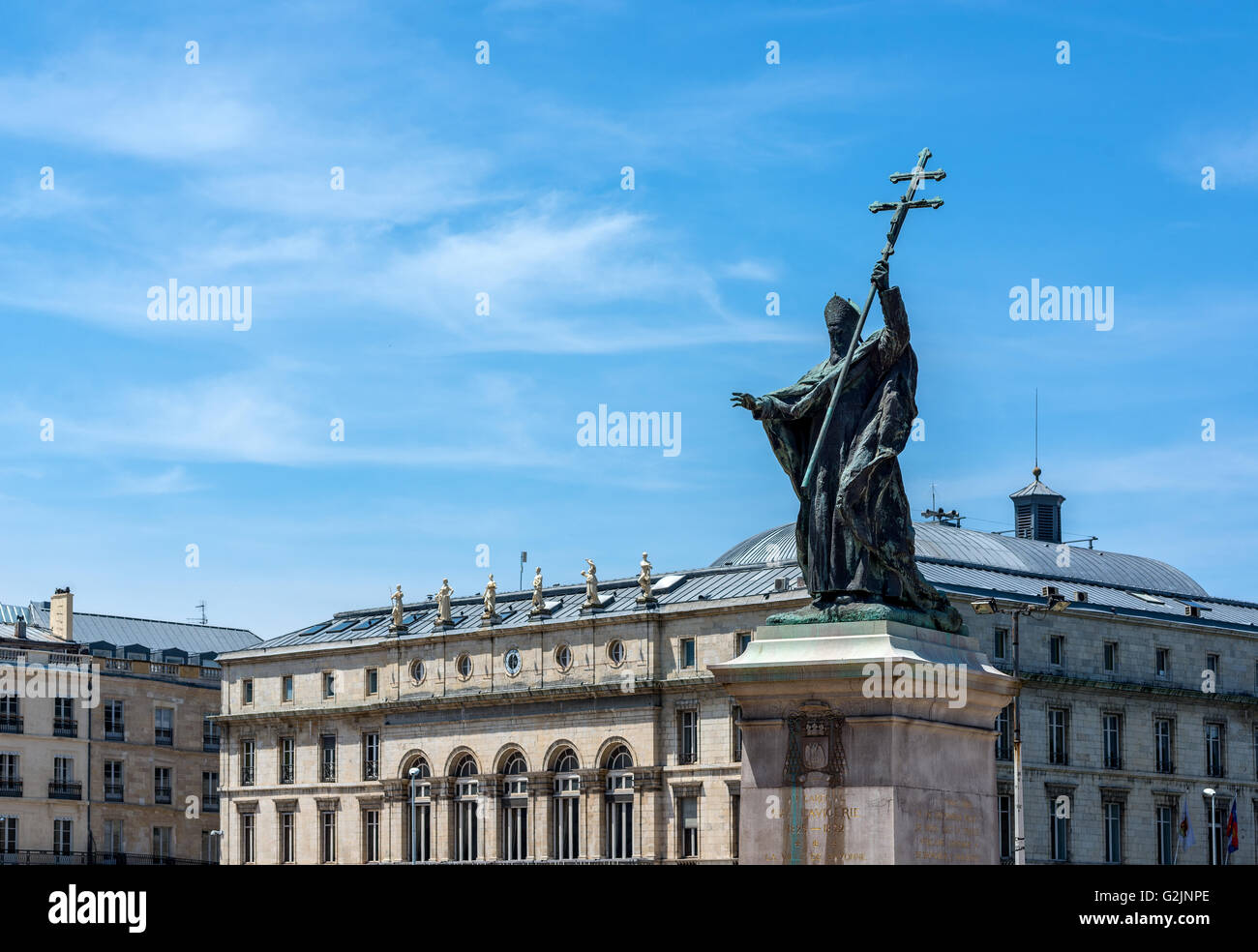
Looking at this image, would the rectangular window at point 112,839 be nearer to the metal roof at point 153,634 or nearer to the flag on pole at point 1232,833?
the metal roof at point 153,634

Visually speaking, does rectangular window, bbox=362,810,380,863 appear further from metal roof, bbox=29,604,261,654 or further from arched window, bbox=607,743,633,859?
metal roof, bbox=29,604,261,654

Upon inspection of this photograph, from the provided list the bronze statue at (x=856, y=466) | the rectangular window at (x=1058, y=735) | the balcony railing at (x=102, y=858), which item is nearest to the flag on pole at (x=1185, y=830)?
the rectangular window at (x=1058, y=735)

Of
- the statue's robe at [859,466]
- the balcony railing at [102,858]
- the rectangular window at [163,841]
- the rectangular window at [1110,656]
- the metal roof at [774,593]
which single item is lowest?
the balcony railing at [102,858]

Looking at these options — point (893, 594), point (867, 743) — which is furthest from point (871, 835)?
point (893, 594)

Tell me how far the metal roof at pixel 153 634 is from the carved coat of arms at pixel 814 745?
126567 millimetres

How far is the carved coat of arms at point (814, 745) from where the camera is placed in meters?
25.7

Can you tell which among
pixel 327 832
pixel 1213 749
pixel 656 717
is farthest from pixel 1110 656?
pixel 327 832

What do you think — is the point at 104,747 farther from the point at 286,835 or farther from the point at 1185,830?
the point at 1185,830

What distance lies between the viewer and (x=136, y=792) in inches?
5586

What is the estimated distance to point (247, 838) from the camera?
463ft

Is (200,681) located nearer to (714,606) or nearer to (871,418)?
(714,606)

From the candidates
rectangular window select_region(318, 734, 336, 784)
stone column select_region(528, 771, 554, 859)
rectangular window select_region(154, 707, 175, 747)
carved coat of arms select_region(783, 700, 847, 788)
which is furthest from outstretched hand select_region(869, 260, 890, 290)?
rectangular window select_region(154, 707, 175, 747)
